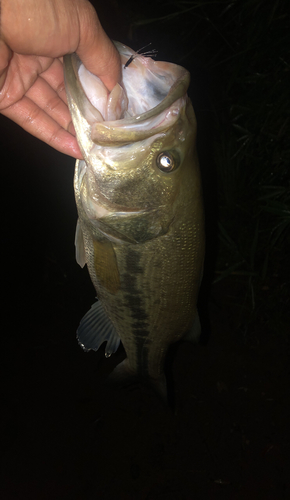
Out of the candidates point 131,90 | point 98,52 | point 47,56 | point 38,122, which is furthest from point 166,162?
point 38,122

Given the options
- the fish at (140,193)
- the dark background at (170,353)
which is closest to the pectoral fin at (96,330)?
the fish at (140,193)

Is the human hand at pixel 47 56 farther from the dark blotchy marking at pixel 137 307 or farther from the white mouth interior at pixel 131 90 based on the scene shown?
the dark blotchy marking at pixel 137 307

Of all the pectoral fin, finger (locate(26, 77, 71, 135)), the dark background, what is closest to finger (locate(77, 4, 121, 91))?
finger (locate(26, 77, 71, 135))

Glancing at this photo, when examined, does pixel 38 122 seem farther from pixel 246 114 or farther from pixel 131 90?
pixel 246 114

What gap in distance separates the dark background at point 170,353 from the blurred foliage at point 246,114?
2cm

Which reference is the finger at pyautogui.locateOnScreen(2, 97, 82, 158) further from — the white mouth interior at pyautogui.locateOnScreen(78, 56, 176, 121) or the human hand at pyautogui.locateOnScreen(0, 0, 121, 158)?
the white mouth interior at pyautogui.locateOnScreen(78, 56, 176, 121)

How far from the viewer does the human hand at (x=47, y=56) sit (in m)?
0.96

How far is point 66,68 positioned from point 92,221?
657mm

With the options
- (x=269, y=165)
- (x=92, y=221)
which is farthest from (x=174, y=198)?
(x=269, y=165)

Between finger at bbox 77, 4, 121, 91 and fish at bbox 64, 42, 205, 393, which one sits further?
fish at bbox 64, 42, 205, 393

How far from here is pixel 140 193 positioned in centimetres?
131

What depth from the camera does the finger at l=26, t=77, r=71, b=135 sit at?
1.58 meters

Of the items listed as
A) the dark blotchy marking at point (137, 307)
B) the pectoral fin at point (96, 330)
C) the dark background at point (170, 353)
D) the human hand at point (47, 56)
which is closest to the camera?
the human hand at point (47, 56)

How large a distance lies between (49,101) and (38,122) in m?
0.14
